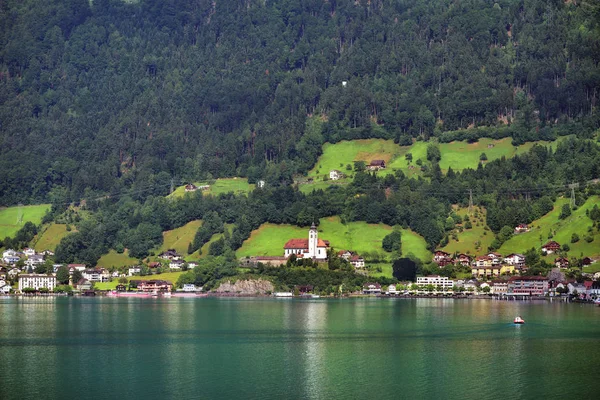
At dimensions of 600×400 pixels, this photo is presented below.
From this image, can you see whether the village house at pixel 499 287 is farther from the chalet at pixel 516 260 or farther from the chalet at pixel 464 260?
the chalet at pixel 464 260

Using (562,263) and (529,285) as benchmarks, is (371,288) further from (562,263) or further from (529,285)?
(562,263)

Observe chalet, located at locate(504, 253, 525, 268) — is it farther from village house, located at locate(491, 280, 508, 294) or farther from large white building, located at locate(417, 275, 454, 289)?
large white building, located at locate(417, 275, 454, 289)

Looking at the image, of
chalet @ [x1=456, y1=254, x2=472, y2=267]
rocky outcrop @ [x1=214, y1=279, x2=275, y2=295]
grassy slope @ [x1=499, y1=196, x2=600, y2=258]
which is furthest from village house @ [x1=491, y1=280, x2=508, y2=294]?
rocky outcrop @ [x1=214, y1=279, x2=275, y2=295]

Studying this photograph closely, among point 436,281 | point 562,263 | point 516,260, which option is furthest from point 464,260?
point 562,263

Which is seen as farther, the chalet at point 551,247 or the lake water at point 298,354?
the chalet at point 551,247

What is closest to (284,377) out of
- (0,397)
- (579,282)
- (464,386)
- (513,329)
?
(464,386)

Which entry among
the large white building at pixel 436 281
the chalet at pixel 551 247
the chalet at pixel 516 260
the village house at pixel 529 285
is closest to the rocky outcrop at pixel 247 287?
the large white building at pixel 436 281
